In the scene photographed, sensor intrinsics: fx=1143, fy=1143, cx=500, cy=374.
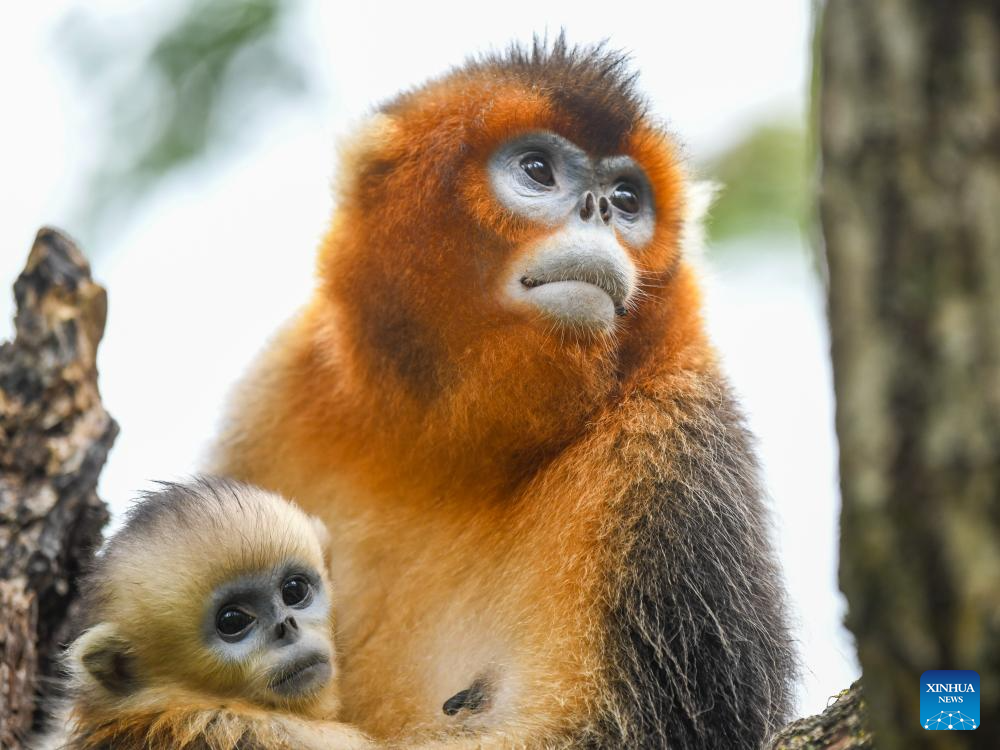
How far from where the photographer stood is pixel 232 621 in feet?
12.1

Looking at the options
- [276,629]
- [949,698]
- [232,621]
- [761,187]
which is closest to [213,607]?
[232,621]

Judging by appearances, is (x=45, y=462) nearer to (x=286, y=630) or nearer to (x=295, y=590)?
(x=295, y=590)

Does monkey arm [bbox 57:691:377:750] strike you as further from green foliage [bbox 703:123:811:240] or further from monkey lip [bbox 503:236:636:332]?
green foliage [bbox 703:123:811:240]

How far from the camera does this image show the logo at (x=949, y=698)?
4.83 feet

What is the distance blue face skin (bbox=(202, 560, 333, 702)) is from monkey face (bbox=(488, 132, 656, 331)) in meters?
1.20

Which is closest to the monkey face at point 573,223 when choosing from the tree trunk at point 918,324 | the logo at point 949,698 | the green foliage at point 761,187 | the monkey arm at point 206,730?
the monkey arm at point 206,730

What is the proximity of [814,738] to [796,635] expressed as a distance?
127 centimetres

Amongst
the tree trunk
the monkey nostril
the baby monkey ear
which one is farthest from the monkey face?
the tree trunk

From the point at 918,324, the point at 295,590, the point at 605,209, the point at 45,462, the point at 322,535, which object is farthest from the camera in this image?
the point at 45,462

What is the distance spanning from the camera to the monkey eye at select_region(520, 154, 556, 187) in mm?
4008

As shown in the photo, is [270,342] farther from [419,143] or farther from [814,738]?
[814,738]

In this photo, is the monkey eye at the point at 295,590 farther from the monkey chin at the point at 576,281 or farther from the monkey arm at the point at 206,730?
the monkey chin at the point at 576,281

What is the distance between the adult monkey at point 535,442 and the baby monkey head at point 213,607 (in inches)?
15.5

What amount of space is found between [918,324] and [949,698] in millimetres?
513
